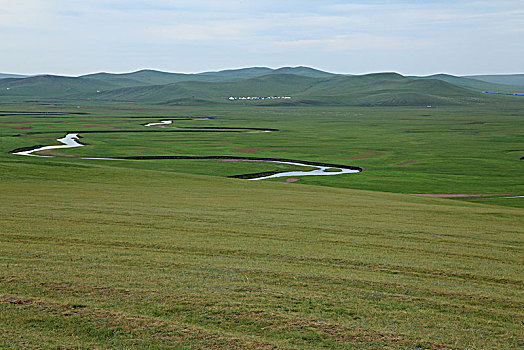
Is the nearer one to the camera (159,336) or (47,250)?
(159,336)

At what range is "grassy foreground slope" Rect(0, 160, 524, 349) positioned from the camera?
1201cm

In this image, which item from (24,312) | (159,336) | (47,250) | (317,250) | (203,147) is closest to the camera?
(159,336)

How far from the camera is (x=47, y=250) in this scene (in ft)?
60.7

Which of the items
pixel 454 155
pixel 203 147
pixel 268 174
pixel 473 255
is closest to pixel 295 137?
pixel 203 147

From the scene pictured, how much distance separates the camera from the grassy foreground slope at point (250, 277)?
473 inches

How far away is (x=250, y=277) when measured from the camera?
639 inches

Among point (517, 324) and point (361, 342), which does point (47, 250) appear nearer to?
point (361, 342)

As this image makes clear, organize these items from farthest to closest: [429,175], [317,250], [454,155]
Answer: [454,155] → [429,175] → [317,250]

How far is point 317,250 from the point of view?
20.4m

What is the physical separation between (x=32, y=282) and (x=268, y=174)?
52.5m

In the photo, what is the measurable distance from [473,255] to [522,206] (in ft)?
92.3

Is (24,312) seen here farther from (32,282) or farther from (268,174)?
(268,174)

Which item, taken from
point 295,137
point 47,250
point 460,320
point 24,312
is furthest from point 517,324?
point 295,137

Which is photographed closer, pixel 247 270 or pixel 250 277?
pixel 250 277
